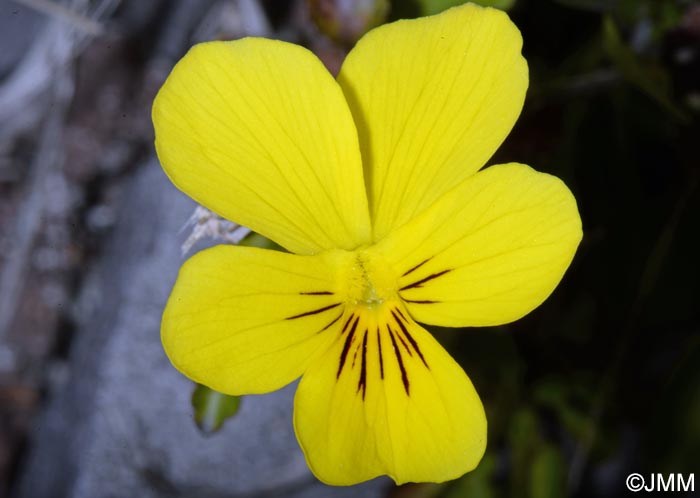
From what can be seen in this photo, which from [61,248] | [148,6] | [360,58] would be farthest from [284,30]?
[360,58]

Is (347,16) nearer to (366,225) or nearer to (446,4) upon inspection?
(446,4)

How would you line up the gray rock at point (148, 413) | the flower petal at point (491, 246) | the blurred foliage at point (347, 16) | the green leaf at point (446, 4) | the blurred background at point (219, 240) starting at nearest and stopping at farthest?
the flower petal at point (491, 246), the green leaf at point (446, 4), the blurred foliage at point (347, 16), the blurred background at point (219, 240), the gray rock at point (148, 413)

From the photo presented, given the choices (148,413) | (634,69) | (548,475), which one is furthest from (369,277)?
(148,413)

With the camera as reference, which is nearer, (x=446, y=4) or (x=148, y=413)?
(x=446, y=4)

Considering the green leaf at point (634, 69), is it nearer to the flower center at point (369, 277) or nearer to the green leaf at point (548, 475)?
the flower center at point (369, 277)

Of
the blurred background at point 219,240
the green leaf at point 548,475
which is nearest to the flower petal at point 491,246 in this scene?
the blurred background at point 219,240

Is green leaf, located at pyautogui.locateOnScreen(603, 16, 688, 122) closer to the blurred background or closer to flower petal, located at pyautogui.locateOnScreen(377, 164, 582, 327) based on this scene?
the blurred background
